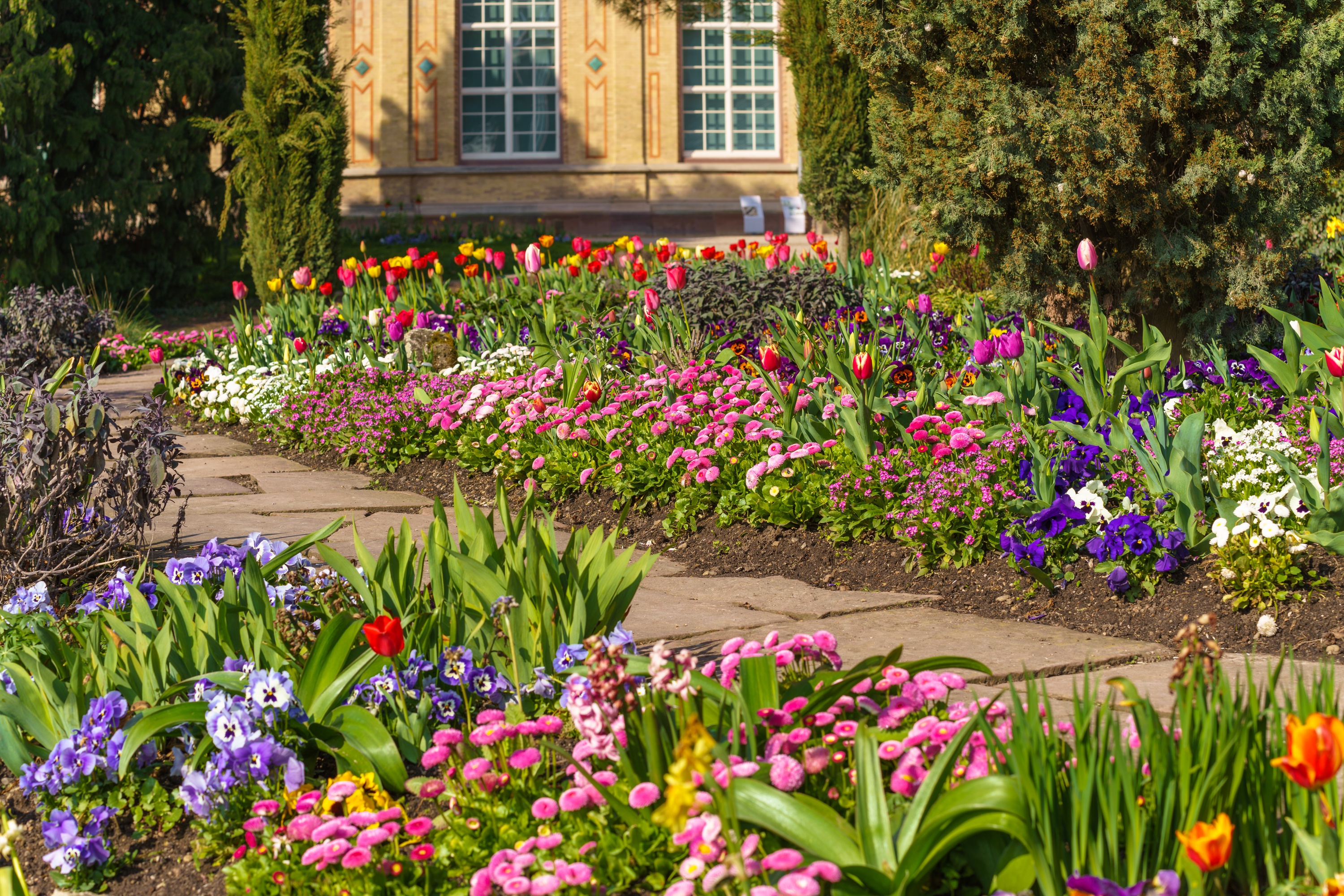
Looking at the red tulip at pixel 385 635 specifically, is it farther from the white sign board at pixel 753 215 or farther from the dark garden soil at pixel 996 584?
the white sign board at pixel 753 215

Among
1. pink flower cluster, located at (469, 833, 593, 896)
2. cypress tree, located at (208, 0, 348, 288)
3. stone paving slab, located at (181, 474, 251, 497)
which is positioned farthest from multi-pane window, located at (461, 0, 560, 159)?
pink flower cluster, located at (469, 833, 593, 896)

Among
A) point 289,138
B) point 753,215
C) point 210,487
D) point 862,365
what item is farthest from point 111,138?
point 862,365

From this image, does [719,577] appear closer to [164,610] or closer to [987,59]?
[164,610]

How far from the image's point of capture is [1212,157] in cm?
504

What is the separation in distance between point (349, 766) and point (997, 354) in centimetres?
316

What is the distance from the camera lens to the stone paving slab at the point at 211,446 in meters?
6.44

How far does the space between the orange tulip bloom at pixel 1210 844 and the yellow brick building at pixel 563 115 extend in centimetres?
1839

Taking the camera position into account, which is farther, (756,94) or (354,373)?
(756,94)

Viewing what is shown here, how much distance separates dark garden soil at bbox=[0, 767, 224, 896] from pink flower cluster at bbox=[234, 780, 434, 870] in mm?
94

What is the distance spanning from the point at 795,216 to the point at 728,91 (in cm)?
280

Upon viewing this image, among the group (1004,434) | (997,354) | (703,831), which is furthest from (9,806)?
(997,354)

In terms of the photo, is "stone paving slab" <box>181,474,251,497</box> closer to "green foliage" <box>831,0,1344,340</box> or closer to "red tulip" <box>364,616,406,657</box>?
"red tulip" <box>364,616,406,657</box>

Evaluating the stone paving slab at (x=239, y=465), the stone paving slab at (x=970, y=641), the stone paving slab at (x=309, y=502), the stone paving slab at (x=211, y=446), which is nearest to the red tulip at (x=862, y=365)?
the stone paving slab at (x=970, y=641)

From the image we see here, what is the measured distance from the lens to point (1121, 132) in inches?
194
